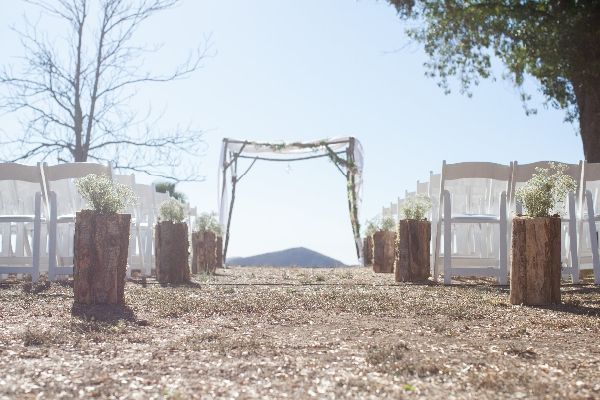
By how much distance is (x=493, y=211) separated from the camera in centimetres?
840

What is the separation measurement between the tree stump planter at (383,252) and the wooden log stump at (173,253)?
4173 millimetres

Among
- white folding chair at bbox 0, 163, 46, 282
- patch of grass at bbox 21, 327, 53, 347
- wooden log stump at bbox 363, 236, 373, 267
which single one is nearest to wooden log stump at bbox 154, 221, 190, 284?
white folding chair at bbox 0, 163, 46, 282

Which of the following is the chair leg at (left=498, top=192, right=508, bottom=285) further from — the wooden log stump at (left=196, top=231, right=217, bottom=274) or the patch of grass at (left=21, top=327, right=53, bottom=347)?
the wooden log stump at (left=196, top=231, right=217, bottom=274)

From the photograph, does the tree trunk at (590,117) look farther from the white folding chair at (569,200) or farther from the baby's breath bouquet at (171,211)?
the baby's breath bouquet at (171,211)

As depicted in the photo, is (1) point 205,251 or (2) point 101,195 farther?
(1) point 205,251

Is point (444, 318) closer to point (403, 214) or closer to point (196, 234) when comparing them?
point (403, 214)

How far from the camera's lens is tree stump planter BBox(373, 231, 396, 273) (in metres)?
11.5

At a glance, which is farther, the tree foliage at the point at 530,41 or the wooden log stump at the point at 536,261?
the tree foliage at the point at 530,41

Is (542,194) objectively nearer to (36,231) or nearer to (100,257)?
(100,257)

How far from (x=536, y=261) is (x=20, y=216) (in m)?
4.94

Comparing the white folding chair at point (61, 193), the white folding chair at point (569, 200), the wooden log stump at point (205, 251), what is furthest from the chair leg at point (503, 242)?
the wooden log stump at point (205, 251)

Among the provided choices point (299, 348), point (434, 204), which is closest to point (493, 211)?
point (434, 204)

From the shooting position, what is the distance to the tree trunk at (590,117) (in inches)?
492

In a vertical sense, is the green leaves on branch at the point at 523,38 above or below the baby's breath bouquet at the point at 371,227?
above
